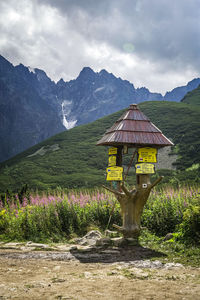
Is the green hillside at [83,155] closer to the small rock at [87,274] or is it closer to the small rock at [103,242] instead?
the small rock at [103,242]

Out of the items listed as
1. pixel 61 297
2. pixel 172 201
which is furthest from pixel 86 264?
pixel 172 201

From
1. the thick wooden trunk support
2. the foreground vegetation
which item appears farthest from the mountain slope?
the thick wooden trunk support

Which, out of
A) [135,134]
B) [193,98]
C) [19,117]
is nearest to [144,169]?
[135,134]

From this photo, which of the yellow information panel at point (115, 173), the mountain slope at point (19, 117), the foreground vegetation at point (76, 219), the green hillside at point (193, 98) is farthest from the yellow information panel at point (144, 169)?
the mountain slope at point (19, 117)

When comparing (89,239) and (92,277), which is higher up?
(92,277)

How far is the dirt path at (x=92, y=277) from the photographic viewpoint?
3510 mm

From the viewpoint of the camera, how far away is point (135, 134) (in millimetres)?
7602

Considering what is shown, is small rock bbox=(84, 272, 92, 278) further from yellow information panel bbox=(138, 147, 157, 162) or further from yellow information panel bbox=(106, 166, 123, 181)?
yellow information panel bbox=(138, 147, 157, 162)

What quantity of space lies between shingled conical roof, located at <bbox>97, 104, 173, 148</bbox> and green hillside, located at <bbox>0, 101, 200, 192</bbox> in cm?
3270

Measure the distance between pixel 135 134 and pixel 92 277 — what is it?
4.25 m

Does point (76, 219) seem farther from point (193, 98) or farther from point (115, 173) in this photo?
point (193, 98)

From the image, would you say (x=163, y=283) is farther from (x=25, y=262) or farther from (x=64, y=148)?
(x=64, y=148)

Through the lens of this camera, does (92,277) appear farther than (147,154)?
No

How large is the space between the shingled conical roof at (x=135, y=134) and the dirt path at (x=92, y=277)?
288cm
